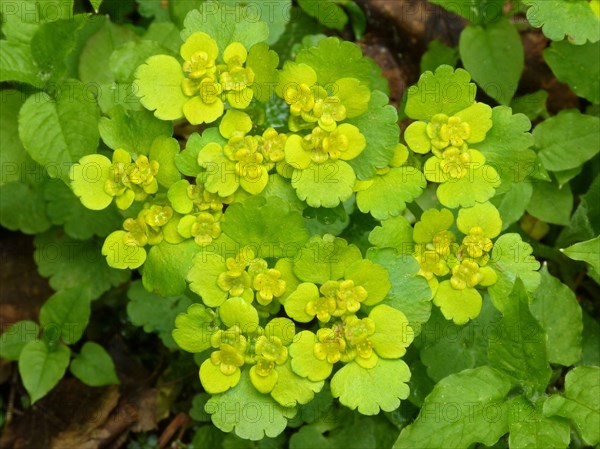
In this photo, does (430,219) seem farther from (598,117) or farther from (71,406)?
(71,406)

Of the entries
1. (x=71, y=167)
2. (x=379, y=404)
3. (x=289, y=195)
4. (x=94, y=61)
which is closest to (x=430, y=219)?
(x=289, y=195)

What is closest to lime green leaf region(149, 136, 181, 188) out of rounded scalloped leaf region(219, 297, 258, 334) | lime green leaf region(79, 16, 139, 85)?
rounded scalloped leaf region(219, 297, 258, 334)

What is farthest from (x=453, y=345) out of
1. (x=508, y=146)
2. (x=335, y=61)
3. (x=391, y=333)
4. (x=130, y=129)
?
(x=130, y=129)

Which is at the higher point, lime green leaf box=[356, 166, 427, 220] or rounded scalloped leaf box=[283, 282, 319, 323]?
lime green leaf box=[356, 166, 427, 220]

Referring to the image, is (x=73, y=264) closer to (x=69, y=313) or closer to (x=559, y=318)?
(x=69, y=313)

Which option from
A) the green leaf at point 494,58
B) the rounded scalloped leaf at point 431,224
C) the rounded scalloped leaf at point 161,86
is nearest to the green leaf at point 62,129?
the rounded scalloped leaf at point 161,86

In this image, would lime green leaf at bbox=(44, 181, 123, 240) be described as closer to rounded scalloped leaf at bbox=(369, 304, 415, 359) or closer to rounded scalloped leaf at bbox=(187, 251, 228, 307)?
rounded scalloped leaf at bbox=(187, 251, 228, 307)
